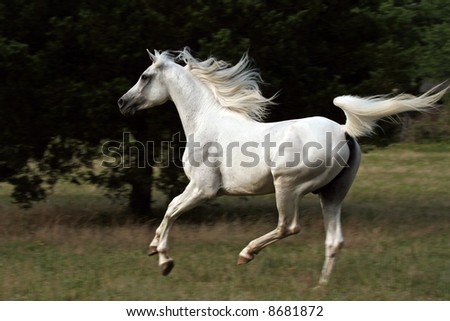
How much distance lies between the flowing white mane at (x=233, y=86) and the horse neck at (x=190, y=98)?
82 mm

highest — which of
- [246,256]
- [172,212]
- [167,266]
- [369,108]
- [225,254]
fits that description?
[369,108]

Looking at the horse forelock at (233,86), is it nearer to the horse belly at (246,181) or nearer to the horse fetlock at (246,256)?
the horse belly at (246,181)

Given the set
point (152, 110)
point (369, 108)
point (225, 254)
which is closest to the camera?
point (369, 108)

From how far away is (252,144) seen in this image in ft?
25.0

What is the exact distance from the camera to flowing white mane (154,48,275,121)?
323 inches

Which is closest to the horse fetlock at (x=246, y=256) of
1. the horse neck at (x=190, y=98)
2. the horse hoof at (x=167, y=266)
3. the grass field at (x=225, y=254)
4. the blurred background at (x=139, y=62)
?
the grass field at (x=225, y=254)

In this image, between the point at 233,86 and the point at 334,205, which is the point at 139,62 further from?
the point at 334,205

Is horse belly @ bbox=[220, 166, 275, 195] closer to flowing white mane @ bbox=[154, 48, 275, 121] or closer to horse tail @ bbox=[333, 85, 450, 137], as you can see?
flowing white mane @ bbox=[154, 48, 275, 121]

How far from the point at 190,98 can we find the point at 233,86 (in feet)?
1.54

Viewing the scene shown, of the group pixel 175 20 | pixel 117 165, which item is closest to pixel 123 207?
pixel 117 165

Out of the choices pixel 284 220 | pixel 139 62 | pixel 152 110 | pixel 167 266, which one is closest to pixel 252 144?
pixel 284 220

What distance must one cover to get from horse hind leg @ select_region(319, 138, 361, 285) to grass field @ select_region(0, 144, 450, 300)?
0.24 meters

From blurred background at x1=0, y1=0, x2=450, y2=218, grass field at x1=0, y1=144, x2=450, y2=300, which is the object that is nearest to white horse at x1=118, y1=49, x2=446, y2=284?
grass field at x1=0, y1=144, x2=450, y2=300

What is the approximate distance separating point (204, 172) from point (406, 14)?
531 cm
